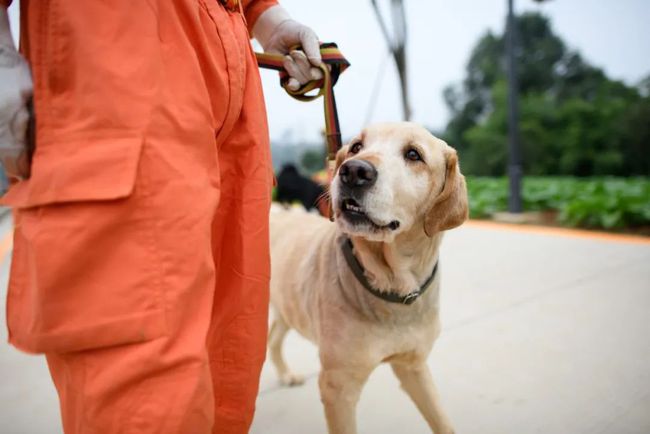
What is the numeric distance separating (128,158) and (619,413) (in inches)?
87.7

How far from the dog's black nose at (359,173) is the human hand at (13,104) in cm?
93

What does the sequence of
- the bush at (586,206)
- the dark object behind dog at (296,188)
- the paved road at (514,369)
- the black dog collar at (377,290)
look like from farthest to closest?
1. the dark object behind dog at (296,188)
2. the bush at (586,206)
3. the paved road at (514,369)
4. the black dog collar at (377,290)

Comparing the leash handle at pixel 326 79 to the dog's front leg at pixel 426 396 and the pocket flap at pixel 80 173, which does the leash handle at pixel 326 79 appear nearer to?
the pocket flap at pixel 80 173

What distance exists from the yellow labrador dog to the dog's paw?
0.64 metres

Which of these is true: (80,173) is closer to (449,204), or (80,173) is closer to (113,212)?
(113,212)

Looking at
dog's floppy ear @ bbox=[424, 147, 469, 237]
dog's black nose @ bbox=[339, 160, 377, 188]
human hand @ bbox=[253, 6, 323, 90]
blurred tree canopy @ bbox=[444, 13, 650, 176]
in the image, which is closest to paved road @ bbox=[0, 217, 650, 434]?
dog's floppy ear @ bbox=[424, 147, 469, 237]

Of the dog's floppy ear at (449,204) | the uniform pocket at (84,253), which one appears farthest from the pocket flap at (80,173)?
the dog's floppy ear at (449,204)

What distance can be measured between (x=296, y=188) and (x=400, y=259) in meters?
5.30

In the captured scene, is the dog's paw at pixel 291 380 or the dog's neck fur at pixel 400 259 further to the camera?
the dog's paw at pixel 291 380

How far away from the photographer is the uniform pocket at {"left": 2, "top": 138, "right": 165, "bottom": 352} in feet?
2.48

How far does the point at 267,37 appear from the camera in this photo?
A: 1607 millimetres

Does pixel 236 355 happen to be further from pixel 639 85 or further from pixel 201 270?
Answer: pixel 639 85

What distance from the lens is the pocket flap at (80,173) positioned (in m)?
→ 0.75

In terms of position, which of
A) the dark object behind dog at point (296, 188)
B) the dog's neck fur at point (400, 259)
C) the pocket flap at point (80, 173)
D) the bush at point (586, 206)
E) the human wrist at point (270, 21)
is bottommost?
the bush at point (586, 206)
